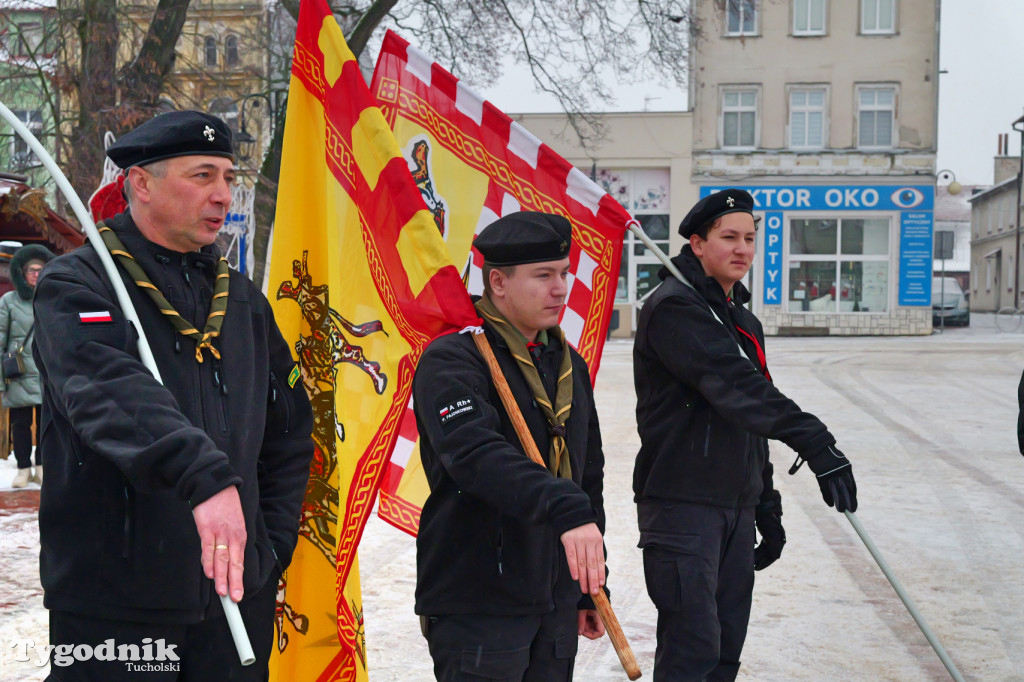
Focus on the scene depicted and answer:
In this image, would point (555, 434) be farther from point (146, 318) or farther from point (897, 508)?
point (897, 508)

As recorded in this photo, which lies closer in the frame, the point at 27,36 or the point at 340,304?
the point at 340,304

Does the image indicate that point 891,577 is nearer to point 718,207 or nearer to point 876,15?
point 718,207

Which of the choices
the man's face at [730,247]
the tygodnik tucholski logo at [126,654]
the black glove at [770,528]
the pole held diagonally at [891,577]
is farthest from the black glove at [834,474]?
the tygodnik tucholski logo at [126,654]

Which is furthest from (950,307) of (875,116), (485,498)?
(485,498)

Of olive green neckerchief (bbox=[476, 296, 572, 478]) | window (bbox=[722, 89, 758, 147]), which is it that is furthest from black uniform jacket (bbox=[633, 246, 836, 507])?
window (bbox=[722, 89, 758, 147])

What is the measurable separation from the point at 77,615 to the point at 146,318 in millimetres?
674

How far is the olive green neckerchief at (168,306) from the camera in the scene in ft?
7.85

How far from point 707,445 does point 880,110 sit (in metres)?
30.5

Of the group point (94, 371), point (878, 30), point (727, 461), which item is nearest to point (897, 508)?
point (727, 461)

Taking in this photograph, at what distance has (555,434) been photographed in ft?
9.36

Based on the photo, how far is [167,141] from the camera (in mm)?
2469

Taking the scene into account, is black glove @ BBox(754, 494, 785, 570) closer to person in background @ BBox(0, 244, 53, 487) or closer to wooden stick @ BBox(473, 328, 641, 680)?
wooden stick @ BBox(473, 328, 641, 680)

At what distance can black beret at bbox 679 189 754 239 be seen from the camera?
3713 millimetres

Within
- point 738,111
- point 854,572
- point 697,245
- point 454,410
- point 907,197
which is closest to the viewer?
point 454,410
